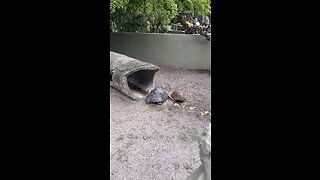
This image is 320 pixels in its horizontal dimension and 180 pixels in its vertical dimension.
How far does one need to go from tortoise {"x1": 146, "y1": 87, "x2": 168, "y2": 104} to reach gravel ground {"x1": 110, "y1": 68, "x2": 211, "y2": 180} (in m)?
0.06

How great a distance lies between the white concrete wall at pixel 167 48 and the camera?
4.27m

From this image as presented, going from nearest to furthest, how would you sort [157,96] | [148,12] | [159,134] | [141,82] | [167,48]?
[159,134] < [157,96] < [141,82] < [167,48] < [148,12]

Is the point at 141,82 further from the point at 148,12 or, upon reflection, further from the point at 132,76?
the point at 148,12

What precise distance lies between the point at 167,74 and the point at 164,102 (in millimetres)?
A: 896

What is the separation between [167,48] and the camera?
171 inches

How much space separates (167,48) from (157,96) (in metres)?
1.19

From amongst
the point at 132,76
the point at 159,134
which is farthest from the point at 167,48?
the point at 159,134

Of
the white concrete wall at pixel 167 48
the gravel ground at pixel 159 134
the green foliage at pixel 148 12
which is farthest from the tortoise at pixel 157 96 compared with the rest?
the green foliage at pixel 148 12

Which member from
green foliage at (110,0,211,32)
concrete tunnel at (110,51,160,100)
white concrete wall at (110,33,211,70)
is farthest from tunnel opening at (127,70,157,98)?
green foliage at (110,0,211,32)

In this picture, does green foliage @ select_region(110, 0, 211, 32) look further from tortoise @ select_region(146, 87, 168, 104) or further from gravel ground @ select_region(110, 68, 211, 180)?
tortoise @ select_region(146, 87, 168, 104)
